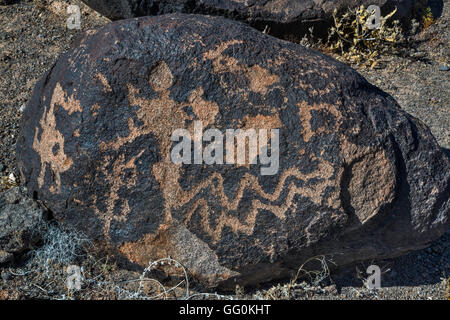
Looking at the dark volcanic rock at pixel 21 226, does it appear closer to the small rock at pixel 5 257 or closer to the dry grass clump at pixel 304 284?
the small rock at pixel 5 257

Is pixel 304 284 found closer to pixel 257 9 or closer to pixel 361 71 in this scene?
pixel 361 71

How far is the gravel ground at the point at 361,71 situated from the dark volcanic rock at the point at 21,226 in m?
0.12

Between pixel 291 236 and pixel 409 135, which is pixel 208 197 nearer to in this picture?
pixel 291 236

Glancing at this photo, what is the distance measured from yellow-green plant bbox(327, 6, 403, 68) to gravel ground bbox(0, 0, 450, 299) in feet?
0.44

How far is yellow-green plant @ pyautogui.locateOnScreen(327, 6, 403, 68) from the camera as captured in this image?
4.29 meters

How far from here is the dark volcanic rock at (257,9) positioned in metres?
4.01

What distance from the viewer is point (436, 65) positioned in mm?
4332

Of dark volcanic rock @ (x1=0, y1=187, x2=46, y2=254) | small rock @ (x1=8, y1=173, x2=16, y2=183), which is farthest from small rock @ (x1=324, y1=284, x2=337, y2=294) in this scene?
small rock @ (x1=8, y1=173, x2=16, y2=183)

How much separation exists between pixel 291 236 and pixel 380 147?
588mm

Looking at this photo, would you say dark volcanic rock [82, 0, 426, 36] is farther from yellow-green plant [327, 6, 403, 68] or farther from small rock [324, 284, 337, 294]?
small rock [324, 284, 337, 294]

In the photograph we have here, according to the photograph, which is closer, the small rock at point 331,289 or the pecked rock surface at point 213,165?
the pecked rock surface at point 213,165

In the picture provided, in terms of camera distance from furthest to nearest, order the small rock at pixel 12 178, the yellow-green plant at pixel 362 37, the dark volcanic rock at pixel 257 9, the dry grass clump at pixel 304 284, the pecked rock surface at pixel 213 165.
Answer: the yellow-green plant at pixel 362 37, the dark volcanic rock at pixel 257 9, the small rock at pixel 12 178, the dry grass clump at pixel 304 284, the pecked rock surface at pixel 213 165

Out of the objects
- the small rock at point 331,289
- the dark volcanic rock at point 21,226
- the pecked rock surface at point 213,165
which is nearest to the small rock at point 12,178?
the dark volcanic rock at point 21,226

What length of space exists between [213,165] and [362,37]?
8.26 feet
